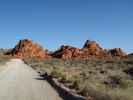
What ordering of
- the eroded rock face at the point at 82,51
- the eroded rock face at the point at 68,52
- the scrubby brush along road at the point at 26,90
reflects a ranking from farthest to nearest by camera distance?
the eroded rock face at the point at 68,52 < the eroded rock face at the point at 82,51 < the scrubby brush along road at the point at 26,90

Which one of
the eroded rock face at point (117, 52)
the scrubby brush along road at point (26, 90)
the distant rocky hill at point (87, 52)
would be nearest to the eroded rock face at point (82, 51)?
the distant rocky hill at point (87, 52)

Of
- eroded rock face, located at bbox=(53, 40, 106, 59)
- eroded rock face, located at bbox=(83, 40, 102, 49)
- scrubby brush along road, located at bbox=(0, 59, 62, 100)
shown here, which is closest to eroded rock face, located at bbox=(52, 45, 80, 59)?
eroded rock face, located at bbox=(53, 40, 106, 59)

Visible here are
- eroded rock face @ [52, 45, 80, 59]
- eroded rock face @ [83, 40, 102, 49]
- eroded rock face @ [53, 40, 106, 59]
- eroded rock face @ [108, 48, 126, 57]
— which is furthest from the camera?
eroded rock face @ [83, 40, 102, 49]

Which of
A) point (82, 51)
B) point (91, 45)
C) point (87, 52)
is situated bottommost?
point (87, 52)

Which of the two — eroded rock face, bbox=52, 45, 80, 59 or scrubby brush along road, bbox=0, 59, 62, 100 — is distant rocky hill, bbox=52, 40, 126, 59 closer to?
eroded rock face, bbox=52, 45, 80, 59

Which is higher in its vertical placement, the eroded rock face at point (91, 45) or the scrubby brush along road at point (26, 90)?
the eroded rock face at point (91, 45)

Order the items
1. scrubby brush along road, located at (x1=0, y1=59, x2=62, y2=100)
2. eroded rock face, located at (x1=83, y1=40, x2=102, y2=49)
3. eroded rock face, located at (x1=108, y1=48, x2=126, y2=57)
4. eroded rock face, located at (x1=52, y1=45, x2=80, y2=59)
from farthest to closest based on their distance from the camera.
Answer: eroded rock face, located at (x1=83, y1=40, x2=102, y2=49)
eroded rock face, located at (x1=108, y1=48, x2=126, y2=57)
eroded rock face, located at (x1=52, y1=45, x2=80, y2=59)
scrubby brush along road, located at (x1=0, y1=59, x2=62, y2=100)

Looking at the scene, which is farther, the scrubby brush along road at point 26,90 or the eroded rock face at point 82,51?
the eroded rock face at point 82,51

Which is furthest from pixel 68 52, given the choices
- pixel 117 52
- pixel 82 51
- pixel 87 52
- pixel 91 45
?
pixel 117 52

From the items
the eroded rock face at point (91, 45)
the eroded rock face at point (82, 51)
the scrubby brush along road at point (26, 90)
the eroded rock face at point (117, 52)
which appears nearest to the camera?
the scrubby brush along road at point (26, 90)

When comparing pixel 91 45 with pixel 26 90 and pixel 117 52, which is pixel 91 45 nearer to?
pixel 117 52

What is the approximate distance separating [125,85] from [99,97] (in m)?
4.20

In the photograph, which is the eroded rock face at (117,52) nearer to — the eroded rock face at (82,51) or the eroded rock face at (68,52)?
the eroded rock face at (82,51)

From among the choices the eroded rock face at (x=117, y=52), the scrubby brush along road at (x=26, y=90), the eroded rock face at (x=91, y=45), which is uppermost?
the eroded rock face at (x=91, y=45)
